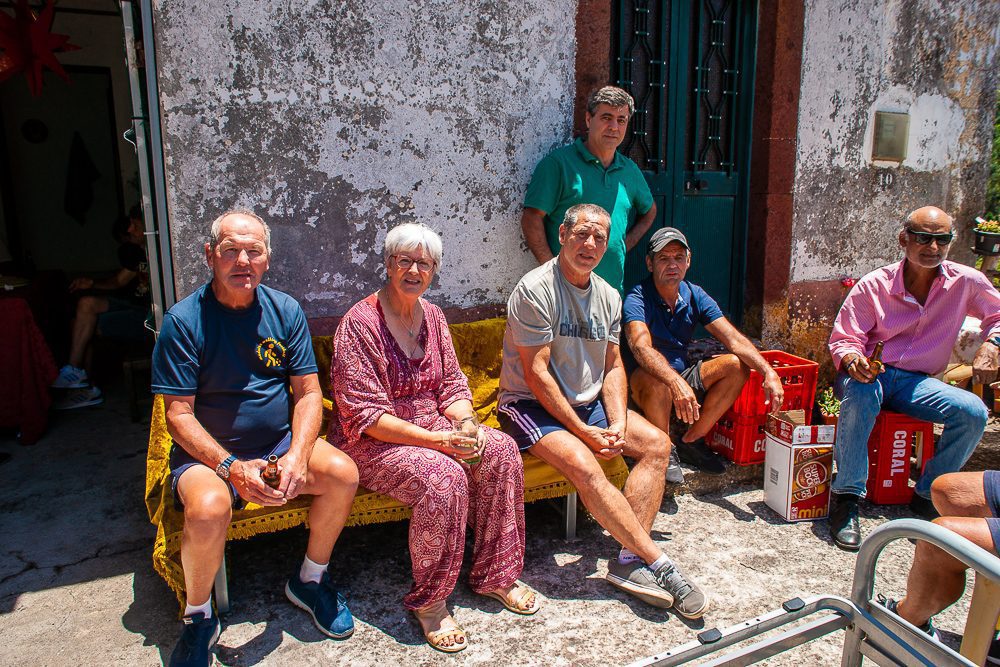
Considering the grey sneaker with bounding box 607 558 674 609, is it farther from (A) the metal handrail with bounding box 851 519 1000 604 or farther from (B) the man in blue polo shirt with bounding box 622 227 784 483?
(A) the metal handrail with bounding box 851 519 1000 604

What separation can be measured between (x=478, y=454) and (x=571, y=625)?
0.77 m

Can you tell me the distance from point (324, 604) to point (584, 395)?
4.75ft

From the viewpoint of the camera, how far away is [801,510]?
Answer: 3773 mm

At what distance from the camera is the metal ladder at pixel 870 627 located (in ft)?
5.79

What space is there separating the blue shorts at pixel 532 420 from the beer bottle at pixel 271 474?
107cm

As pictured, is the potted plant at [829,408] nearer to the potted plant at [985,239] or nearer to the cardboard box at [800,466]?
the cardboard box at [800,466]

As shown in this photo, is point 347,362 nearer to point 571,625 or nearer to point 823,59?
point 571,625

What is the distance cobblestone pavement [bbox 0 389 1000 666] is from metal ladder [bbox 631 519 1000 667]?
0.79m

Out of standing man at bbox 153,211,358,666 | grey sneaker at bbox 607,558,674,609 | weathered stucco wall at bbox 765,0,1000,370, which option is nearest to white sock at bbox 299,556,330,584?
standing man at bbox 153,211,358,666

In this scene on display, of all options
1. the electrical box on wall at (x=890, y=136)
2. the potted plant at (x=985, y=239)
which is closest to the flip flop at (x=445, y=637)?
the electrical box on wall at (x=890, y=136)

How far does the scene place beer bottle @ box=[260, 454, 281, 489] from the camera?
268 centimetres

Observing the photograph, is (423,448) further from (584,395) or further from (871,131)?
(871,131)

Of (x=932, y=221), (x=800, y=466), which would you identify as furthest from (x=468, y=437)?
(x=932, y=221)

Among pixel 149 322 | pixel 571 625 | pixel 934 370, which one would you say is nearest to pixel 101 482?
pixel 149 322
